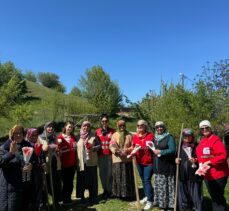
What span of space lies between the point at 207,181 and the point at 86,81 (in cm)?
4386

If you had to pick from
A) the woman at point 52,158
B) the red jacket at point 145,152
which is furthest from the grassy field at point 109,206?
the red jacket at point 145,152

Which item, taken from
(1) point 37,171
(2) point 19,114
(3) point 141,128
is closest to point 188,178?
(3) point 141,128

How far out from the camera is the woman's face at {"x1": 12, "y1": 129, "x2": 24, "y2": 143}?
5.02m

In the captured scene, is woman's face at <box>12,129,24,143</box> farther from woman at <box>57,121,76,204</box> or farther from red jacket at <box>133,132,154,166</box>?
red jacket at <box>133,132,154,166</box>

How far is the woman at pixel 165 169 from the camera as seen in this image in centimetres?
636

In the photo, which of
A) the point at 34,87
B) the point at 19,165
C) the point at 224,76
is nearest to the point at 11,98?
the point at 224,76

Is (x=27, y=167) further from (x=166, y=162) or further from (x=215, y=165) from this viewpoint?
(x=215, y=165)

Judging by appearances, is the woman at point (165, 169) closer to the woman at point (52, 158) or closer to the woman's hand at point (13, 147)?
the woman at point (52, 158)

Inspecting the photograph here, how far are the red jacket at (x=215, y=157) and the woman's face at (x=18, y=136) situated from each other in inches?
125

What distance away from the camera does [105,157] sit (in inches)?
299

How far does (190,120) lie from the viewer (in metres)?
15.2

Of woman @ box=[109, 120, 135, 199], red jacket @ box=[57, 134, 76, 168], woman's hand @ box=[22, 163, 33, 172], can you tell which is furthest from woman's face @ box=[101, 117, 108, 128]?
woman's hand @ box=[22, 163, 33, 172]

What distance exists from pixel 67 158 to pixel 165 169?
2.19m

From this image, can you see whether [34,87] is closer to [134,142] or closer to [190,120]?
[190,120]
